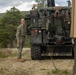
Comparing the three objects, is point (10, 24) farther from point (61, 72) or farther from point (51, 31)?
point (61, 72)

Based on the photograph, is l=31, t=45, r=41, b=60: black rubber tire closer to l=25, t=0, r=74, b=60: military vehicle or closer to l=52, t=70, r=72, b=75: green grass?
l=25, t=0, r=74, b=60: military vehicle

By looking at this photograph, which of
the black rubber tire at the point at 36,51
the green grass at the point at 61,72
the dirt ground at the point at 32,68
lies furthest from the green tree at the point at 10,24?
the green grass at the point at 61,72

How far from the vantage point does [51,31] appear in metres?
14.0

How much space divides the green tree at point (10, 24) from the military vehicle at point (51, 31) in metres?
14.6

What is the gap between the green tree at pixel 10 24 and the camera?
31234mm

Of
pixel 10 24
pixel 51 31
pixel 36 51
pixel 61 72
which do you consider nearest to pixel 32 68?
pixel 61 72

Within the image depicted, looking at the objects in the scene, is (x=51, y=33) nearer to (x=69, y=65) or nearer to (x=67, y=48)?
(x=67, y=48)

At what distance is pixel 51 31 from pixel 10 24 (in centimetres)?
2339

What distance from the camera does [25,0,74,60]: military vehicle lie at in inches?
543

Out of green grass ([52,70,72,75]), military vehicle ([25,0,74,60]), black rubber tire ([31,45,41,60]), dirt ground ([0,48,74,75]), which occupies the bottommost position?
dirt ground ([0,48,74,75])

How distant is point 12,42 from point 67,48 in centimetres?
1951

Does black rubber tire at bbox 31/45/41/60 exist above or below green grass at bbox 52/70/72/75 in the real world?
above

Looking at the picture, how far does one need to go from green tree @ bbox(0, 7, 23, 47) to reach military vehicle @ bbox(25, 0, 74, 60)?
47.9ft

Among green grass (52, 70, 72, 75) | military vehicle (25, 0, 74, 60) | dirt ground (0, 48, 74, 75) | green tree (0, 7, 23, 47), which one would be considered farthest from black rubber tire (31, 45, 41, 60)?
green tree (0, 7, 23, 47)
